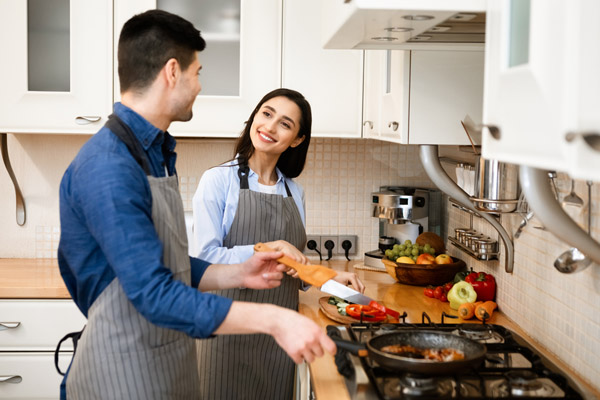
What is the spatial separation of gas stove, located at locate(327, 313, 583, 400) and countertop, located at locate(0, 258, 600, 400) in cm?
4

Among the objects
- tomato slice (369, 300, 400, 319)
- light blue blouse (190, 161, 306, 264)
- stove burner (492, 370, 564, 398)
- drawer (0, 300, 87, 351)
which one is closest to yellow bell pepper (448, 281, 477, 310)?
tomato slice (369, 300, 400, 319)

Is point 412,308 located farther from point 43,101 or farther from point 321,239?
point 43,101

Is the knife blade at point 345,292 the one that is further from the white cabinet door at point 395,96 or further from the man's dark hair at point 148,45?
the man's dark hair at point 148,45

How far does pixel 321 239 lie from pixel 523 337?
4.69 ft

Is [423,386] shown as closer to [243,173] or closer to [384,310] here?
[384,310]

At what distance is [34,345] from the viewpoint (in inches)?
107

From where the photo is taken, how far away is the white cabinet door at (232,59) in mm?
2779

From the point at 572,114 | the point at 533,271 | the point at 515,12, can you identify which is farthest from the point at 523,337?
the point at 572,114

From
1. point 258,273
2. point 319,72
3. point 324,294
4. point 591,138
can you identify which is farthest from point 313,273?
point 319,72

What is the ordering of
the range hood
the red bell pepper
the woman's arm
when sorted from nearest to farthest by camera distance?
the range hood, the woman's arm, the red bell pepper

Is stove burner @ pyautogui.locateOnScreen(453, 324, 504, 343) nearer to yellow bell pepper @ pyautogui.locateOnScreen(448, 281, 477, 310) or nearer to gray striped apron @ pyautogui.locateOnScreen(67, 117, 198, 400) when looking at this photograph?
yellow bell pepper @ pyautogui.locateOnScreen(448, 281, 477, 310)

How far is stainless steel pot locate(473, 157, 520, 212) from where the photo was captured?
199 centimetres

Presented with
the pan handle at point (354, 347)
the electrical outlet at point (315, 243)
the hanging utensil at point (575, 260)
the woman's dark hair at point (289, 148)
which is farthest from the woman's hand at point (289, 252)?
the electrical outlet at point (315, 243)

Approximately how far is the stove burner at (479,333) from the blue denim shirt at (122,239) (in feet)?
2.45
